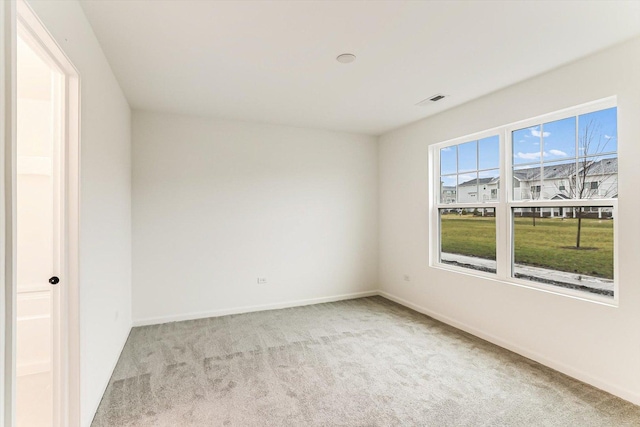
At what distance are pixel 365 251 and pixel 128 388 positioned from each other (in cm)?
361

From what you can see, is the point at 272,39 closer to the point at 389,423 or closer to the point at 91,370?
the point at 91,370

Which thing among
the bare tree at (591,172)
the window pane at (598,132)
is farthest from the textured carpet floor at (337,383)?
the window pane at (598,132)

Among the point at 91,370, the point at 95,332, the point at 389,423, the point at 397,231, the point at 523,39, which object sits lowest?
the point at 389,423

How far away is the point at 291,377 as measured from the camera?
262 cm

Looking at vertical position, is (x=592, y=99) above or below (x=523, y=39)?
below

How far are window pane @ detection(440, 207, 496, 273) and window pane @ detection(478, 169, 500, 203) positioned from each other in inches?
5.2

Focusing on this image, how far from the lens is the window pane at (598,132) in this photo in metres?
2.49

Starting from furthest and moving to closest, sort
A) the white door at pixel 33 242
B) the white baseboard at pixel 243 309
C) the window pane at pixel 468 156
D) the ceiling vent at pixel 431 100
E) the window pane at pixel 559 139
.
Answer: the white baseboard at pixel 243 309, the window pane at pixel 468 156, the ceiling vent at pixel 431 100, the window pane at pixel 559 139, the white door at pixel 33 242

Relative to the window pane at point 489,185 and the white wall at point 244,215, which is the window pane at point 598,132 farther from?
the white wall at point 244,215

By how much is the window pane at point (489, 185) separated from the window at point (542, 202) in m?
0.01

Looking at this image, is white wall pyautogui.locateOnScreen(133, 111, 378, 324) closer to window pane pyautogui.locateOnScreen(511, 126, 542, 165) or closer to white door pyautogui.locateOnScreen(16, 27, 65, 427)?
white door pyautogui.locateOnScreen(16, 27, 65, 427)

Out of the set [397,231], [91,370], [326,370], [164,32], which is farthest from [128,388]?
[397,231]

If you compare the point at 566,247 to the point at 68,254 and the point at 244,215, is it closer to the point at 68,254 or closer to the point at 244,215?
the point at 244,215

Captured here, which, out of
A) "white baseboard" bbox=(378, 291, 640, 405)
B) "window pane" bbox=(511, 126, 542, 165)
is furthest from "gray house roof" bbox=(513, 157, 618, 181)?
"white baseboard" bbox=(378, 291, 640, 405)
